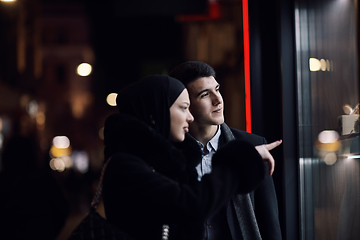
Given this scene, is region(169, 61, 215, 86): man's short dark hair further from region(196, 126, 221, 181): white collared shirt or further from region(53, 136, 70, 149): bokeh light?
region(53, 136, 70, 149): bokeh light

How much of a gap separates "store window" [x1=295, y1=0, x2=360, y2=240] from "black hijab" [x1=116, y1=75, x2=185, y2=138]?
902mm

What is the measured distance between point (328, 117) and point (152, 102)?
112cm

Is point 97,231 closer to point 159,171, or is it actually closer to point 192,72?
point 159,171

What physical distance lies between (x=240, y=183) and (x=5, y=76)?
13736 mm

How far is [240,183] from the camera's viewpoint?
1.53 metres

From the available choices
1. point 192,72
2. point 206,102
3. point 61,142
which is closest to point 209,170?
point 206,102

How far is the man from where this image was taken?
1957 millimetres

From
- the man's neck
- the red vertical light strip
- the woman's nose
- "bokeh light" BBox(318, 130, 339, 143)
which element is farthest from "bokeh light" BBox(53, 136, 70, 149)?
"bokeh light" BBox(318, 130, 339, 143)

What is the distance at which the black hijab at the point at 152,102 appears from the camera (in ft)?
5.23

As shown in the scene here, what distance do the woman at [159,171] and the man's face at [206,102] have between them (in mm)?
443

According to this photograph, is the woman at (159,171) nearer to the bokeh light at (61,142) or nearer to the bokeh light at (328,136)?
the bokeh light at (328,136)

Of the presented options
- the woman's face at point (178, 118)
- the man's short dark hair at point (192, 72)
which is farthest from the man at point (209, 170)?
the woman's face at point (178, 118)

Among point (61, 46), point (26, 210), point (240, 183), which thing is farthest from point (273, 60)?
point (61, 46)

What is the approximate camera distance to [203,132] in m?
2.26
